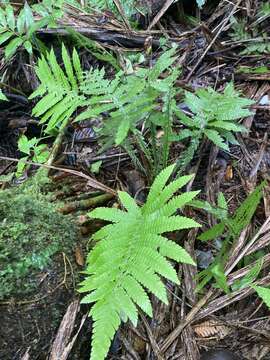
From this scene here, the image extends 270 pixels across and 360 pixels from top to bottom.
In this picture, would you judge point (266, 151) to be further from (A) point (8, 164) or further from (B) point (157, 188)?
(A) point (8, 164)

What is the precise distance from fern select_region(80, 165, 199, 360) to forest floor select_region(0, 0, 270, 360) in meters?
0.27

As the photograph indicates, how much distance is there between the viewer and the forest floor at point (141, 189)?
186 centimetres

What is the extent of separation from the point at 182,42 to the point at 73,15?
0.88 metres

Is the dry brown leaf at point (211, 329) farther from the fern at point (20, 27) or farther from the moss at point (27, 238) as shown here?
the fern at point (20, 27)

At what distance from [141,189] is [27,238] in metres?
0.71

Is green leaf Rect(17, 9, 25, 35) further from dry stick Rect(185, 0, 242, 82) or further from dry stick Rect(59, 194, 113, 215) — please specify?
dry stick Rect(59, 194, 113, 215)

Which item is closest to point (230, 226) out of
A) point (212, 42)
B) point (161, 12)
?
point (212, 42)

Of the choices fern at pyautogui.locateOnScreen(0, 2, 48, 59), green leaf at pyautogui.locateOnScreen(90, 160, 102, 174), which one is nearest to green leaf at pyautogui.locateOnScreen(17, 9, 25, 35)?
fern at pyautogui.locateOnScreen(0, 2, 48, 59)

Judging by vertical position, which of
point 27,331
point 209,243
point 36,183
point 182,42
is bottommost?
point 209,243

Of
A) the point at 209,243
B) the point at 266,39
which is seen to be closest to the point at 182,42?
the point at 266,39

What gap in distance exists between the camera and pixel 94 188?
2.42m

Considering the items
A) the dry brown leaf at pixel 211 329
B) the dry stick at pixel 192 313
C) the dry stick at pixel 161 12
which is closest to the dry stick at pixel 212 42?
the dry stick at pixel 161 12

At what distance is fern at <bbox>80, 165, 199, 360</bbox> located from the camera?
1.43 meters

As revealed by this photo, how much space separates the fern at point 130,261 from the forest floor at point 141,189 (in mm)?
267
